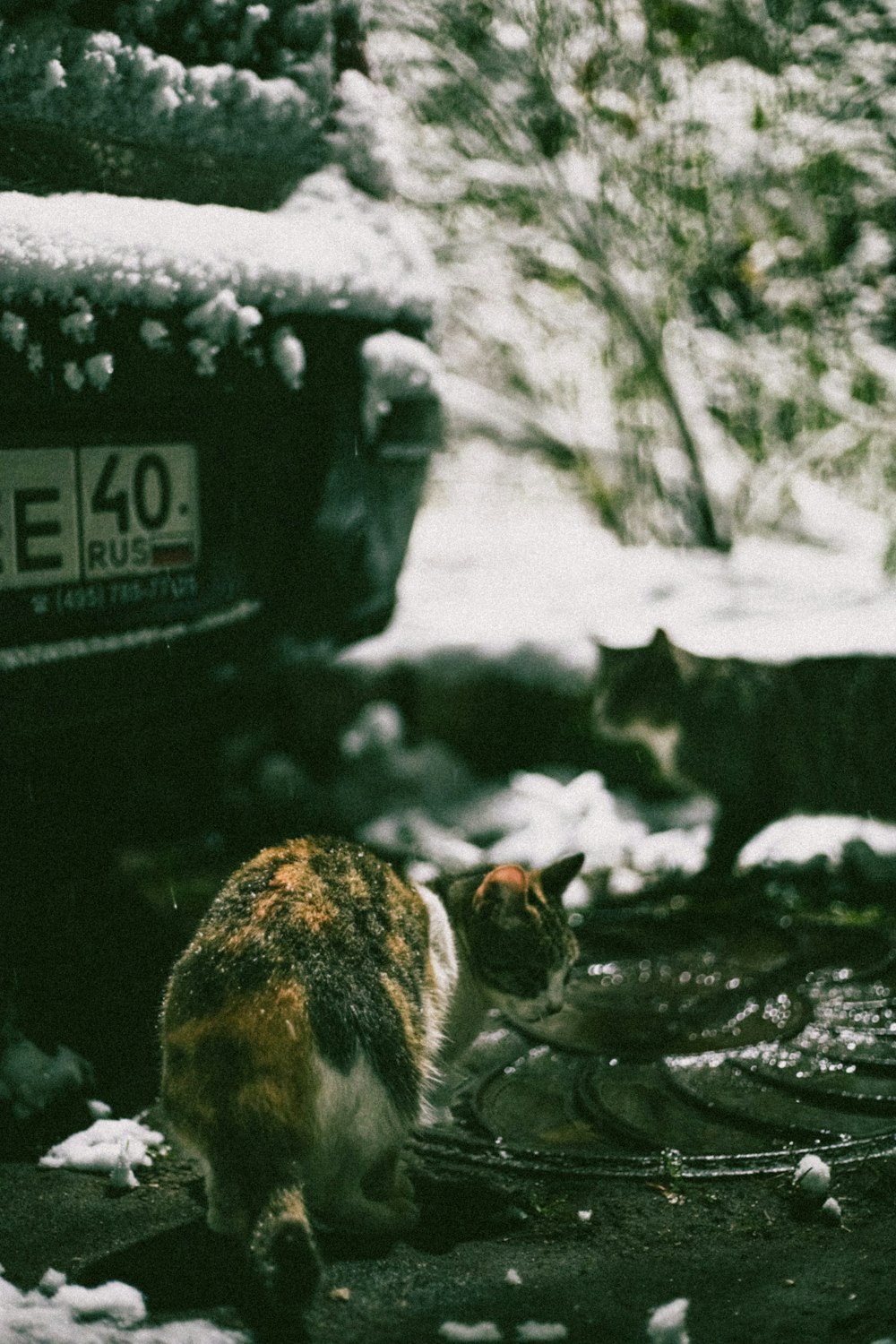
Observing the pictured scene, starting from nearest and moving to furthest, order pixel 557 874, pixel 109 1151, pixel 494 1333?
1. pixel 494 1333
2. pixel 109 1151
3. pixel 557 874

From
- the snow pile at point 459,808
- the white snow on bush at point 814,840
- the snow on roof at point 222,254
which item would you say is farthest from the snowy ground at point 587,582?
the snow on roof at point 222,254

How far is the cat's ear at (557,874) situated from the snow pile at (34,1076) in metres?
0.94

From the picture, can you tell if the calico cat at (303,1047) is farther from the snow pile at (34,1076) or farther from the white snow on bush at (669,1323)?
the snow pile at (34,1076)

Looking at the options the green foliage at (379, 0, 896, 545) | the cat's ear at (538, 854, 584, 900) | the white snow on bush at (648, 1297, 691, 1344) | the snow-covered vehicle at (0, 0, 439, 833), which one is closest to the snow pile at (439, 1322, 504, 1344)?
the white snow on bush at (648, 1297, 691, 1344)

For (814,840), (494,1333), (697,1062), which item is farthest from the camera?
(814,840)

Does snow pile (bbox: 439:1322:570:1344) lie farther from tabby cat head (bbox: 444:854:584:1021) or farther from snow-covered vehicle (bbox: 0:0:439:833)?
snow-covered vehicle (bbox: 0:0:439:833)

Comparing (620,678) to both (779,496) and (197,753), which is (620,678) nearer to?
(197,753)

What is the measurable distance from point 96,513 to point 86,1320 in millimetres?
1332

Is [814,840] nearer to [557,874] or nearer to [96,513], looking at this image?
[557,874]

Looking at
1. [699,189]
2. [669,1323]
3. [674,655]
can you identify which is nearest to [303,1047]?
[669,1323]

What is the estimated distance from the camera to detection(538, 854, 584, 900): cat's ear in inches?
102

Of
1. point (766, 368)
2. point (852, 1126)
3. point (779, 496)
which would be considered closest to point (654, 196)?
point (766, 368)

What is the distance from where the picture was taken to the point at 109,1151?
7.50ft

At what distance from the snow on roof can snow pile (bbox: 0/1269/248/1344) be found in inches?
57.3
